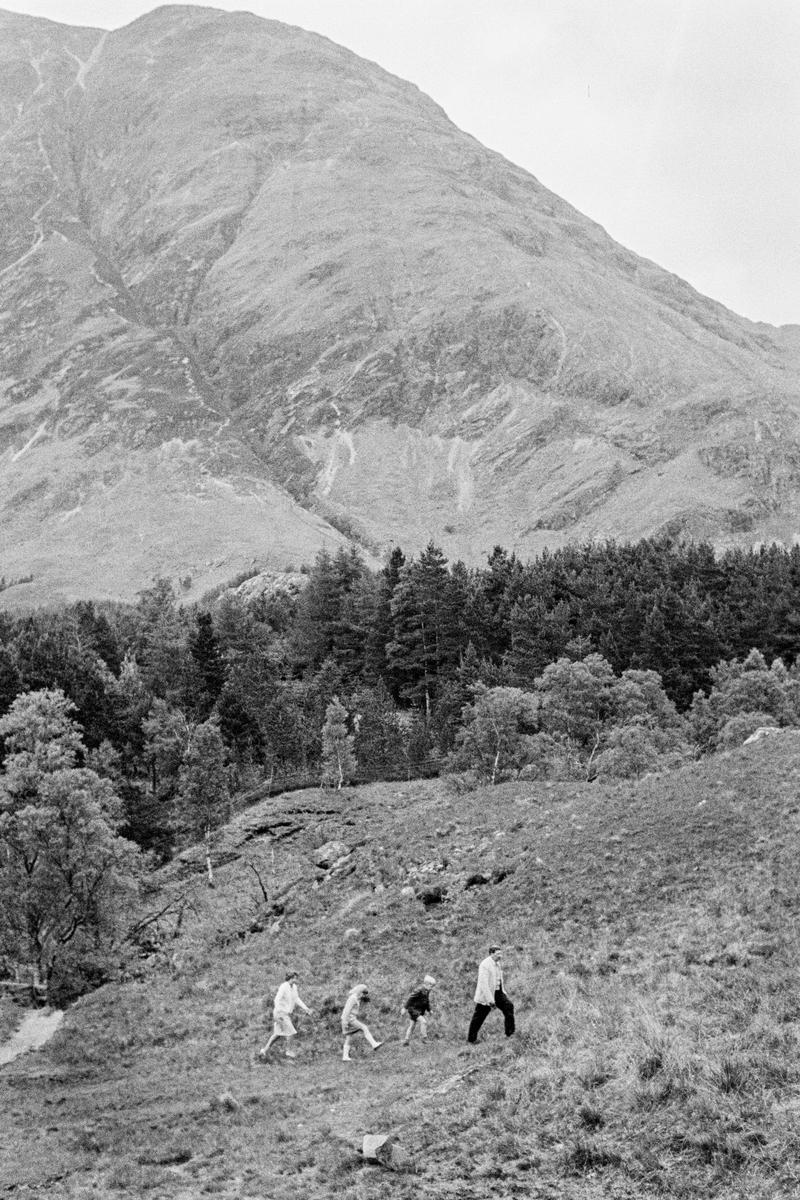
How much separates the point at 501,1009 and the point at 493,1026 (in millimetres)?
1583

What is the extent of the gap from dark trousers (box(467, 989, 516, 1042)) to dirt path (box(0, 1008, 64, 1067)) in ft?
52.7

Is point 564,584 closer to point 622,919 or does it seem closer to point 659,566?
point 659,566

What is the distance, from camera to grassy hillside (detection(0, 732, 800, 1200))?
1366 cm

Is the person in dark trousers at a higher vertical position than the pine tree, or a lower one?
higher

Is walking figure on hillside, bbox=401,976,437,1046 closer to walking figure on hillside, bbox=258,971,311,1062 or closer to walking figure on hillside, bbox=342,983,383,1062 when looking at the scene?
walking figure on hillside, bbox=342,983,383,1062

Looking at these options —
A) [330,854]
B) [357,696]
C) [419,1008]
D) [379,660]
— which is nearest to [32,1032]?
[330,854]

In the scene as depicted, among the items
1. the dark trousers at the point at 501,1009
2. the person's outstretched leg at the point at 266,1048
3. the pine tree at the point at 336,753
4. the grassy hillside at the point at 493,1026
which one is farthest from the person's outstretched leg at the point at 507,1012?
the pine tree at the point at 336,753

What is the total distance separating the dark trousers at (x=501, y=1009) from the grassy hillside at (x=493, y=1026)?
1.90 feet

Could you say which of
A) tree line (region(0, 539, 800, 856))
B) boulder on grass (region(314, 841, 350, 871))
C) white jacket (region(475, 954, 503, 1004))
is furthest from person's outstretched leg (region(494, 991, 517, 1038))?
tree line (region(0, 539, 800, 856))

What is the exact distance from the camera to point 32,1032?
34.2 metres

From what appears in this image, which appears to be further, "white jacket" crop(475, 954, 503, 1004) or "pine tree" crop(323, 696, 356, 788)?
"pine tree" crop(323, 696, 356, 788)

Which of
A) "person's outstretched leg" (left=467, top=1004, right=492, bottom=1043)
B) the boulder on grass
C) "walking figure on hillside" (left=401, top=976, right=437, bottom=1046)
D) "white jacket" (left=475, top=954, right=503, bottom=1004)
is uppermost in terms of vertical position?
"white jacket" (left=475, top=954, right=503, bottom=1004)

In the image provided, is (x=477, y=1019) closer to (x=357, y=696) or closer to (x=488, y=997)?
(x=488, y=997)

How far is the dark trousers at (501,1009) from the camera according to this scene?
800 inches
